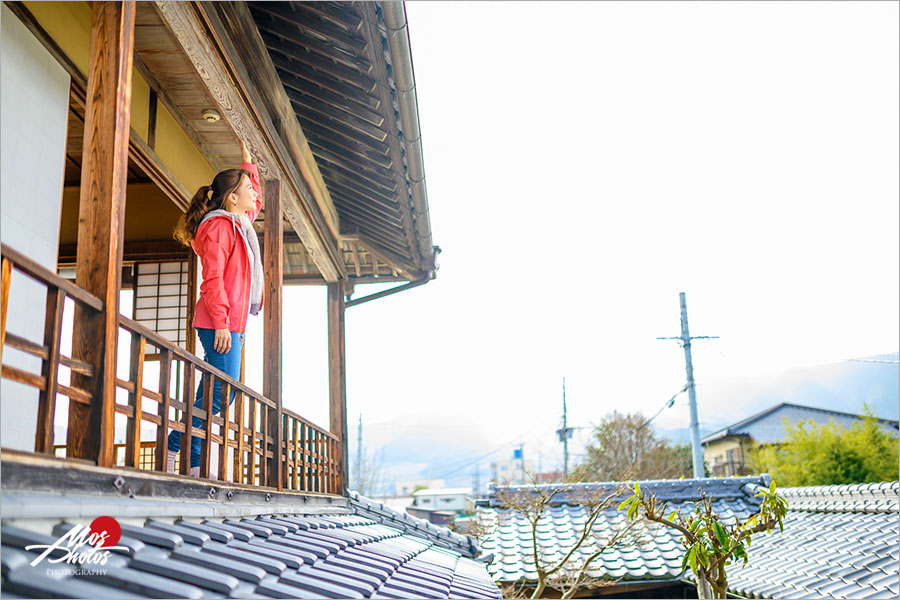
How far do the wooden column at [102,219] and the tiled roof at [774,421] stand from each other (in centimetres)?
3502

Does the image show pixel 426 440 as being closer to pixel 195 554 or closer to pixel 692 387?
pixel 692 387

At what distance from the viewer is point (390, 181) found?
5992mm

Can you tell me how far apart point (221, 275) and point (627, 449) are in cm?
2386

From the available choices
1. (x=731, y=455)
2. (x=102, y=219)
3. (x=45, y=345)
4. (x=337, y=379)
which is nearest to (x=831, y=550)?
(x=337, y=379)

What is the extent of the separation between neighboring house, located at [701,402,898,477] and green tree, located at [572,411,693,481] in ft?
21.4

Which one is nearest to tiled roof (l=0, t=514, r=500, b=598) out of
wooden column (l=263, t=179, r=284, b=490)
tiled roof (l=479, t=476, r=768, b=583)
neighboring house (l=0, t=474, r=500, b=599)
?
neighboring house (l=0, t=474, r=500, b=599)

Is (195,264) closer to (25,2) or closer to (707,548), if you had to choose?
(25,2)

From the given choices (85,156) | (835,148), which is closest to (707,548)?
(85,156)

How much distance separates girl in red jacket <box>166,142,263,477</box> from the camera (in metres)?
3.59

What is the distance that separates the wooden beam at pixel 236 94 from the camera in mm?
3363

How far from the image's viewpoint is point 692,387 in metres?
17.7

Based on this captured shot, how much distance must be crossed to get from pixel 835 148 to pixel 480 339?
9463 centimetres

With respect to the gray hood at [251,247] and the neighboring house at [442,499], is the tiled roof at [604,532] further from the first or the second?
the neighboring house at [442,499]

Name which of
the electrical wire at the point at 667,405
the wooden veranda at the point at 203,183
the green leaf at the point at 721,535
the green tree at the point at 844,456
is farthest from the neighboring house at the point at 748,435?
the green leaf at the point at 721,535
